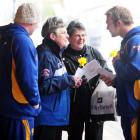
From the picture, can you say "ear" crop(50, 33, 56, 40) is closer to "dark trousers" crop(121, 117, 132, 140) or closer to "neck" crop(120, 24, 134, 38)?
"neck" crop(120, 24, 134, 38)

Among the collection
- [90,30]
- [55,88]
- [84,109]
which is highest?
[90,30]

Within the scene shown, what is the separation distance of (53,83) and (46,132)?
1.23 ft

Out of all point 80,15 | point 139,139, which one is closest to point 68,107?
point 139,139

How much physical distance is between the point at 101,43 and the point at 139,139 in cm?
200

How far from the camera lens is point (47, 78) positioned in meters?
2.38

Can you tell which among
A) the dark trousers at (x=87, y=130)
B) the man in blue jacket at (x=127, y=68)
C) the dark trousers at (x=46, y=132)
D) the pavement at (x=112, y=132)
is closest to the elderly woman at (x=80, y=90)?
the dark trousers at (x=87, y=130)

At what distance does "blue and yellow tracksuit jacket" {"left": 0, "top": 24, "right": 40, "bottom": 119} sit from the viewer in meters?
2.14

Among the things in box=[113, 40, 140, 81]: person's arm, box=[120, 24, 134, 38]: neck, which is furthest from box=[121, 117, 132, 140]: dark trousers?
box=[120, 24, 134, 38]: neck

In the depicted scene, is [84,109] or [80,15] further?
[80,15]

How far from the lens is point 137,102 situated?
7.20 feet

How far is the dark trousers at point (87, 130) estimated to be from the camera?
274 cm

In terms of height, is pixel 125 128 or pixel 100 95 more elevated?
pixel 100 95

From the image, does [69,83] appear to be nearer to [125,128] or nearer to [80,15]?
[125,128]

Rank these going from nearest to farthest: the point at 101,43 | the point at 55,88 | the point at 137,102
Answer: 1. the point at 137,102
2. the point at 55,88
3. the point at 101,43
